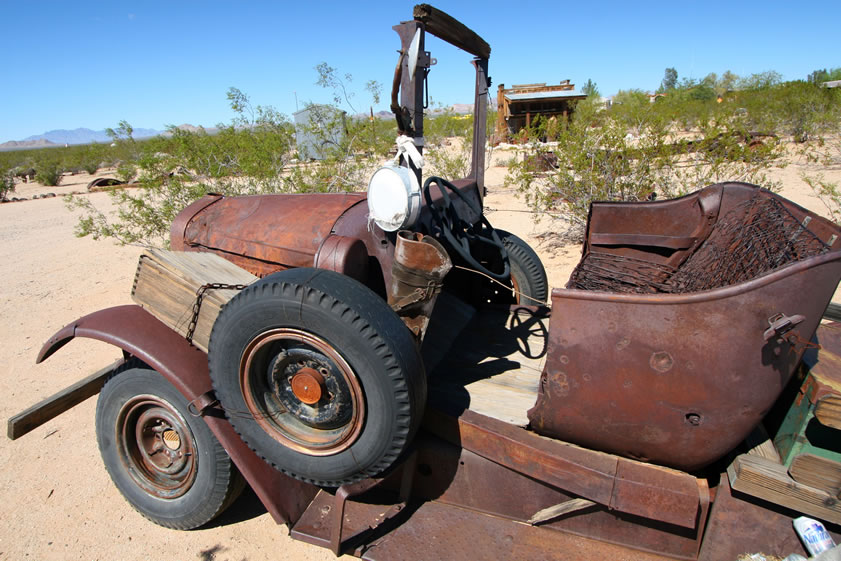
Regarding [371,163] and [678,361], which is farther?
[371,163]

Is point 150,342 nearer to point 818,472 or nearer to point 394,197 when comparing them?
point 394,197

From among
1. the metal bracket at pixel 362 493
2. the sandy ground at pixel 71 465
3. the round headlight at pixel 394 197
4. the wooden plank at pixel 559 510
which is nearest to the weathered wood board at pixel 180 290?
the round headlight at pixel 394 197

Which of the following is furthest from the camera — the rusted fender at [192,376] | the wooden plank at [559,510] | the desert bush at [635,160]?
the desert bush at [635,160]

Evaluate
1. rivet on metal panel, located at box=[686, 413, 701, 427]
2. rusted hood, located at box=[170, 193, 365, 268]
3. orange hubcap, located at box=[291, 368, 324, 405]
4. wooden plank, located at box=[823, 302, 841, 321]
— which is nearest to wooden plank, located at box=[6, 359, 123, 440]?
rusted hood, located at box=[170, 193, 365, 268]

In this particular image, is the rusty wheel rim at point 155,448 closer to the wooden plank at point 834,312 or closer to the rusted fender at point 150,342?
the rusted fender at point 150,342

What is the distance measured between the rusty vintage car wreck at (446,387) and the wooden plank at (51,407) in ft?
0.04

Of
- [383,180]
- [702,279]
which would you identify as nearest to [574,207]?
[702,279]

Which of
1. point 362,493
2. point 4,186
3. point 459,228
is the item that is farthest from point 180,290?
point 4,186

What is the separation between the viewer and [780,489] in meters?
1.61

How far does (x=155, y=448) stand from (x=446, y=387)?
1.60 m

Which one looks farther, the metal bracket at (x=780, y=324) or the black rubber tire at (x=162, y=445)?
the black rubber tire at (x=162, y=445)

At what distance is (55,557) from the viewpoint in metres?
2.46

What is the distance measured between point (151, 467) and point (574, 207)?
6.76 metres

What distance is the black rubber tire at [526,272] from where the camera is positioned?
3.76 meters
